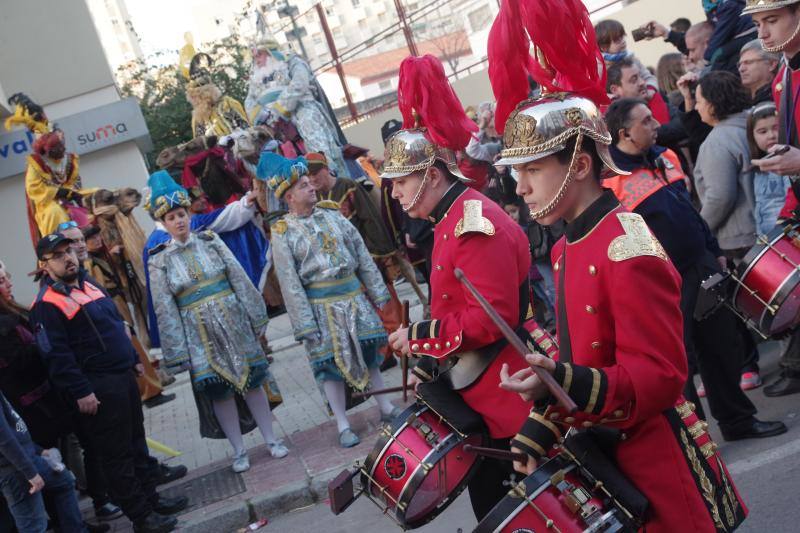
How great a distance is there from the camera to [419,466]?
3451 millimetres

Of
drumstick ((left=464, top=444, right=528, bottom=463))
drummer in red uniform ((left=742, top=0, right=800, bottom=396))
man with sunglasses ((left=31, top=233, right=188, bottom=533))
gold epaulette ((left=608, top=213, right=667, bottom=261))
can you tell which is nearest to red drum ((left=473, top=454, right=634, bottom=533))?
drumstick ((left=464, top=444, right=528, bottom=463))

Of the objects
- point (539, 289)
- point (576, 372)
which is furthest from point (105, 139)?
point (576, 372)

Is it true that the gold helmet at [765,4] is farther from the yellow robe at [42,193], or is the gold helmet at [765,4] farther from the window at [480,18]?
the window at [480,18]

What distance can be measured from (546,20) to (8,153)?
13.0m

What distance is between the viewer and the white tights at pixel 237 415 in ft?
22.6

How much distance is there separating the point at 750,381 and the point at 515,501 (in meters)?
4.13

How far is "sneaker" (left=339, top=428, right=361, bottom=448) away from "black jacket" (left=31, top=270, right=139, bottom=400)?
161 cm

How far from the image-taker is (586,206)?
2.71 meters

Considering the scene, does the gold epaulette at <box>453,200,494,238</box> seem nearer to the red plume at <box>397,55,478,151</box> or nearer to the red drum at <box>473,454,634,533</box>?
the red plume at <box>397,55,478,151</box>

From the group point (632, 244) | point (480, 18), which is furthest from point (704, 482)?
point (480, 18)

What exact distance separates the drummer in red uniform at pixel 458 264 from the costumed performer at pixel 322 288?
2.69 m

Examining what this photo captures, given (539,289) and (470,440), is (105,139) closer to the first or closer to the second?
(539,289)

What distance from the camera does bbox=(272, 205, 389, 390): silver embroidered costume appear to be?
21.8 feet

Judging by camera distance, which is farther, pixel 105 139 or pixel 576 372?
pixel 105 139
